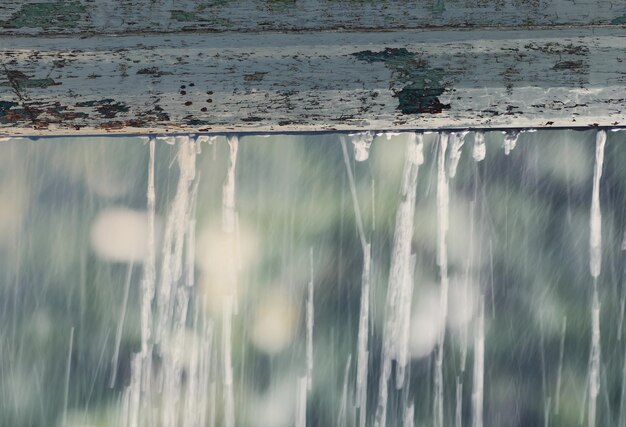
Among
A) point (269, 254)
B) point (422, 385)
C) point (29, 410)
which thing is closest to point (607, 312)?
point (422, 385)

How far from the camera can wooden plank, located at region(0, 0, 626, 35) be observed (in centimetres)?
99

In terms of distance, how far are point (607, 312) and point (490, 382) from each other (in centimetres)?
60

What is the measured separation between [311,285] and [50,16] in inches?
82.9

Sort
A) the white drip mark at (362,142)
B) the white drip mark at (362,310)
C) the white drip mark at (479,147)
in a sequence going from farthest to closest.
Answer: the white drip mark at (362,310) → the white drip mark at (479,147) → the white drip mark at (362,142)

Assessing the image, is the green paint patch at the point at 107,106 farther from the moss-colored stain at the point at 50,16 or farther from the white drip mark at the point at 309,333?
the white drip mark at the point at 309,333

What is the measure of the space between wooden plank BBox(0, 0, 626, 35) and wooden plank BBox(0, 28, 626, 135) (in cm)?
2

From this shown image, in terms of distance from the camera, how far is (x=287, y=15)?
1000 mm

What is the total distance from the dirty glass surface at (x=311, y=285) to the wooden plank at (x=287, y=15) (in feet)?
6.06

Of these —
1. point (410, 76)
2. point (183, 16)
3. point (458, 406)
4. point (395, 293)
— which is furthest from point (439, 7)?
point (458, 406)

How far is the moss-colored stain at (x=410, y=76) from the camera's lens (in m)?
0.98

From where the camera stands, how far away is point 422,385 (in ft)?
9.92

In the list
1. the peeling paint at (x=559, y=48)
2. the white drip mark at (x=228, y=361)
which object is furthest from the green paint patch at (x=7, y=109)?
the white drip mark at (x=228, y=361)

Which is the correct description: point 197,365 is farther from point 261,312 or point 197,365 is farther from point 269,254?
point 269,254

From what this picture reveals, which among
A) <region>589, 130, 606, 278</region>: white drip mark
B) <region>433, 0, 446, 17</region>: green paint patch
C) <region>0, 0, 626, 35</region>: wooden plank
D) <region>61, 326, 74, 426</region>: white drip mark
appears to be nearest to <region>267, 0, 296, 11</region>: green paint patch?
<region>0, 0, 626, 35</region>: wooden plank
